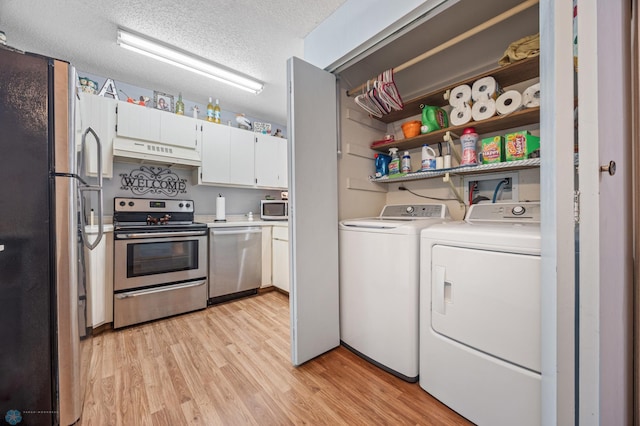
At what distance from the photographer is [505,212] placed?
62.9 inches

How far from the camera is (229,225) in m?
2.90

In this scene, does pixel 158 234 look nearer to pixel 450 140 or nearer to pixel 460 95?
pixel 450 140

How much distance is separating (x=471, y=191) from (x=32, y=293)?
2.71 m

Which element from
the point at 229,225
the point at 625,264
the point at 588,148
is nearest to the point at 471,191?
the point at 625,264

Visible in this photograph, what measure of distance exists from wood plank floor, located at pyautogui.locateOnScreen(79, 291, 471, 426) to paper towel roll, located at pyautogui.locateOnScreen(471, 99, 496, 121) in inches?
68.1

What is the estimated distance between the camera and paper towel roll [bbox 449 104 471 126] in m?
1.64

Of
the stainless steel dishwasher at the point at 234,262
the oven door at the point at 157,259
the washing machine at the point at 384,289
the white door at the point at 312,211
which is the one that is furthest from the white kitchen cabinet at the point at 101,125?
the washing machine at the point at 384,289

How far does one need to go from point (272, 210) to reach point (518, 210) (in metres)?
2.89

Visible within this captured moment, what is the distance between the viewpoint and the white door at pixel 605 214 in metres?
0.71

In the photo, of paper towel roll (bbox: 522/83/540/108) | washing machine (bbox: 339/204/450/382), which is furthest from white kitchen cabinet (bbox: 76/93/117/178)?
paper towel roll (bbox: 522/83/540/108)

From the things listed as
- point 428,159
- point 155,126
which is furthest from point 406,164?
point 155,126

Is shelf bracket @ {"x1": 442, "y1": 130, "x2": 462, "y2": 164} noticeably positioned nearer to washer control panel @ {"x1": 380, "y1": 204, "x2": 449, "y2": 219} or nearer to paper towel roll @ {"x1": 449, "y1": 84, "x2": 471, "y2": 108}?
paper towel roll @ {"x1": 449, "y1": 84, "x2": 471, "y2": 108}

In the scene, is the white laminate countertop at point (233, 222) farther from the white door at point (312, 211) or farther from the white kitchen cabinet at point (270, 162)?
the white door at point (312, 211)

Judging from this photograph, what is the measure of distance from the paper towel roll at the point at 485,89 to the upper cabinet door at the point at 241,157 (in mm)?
2666
